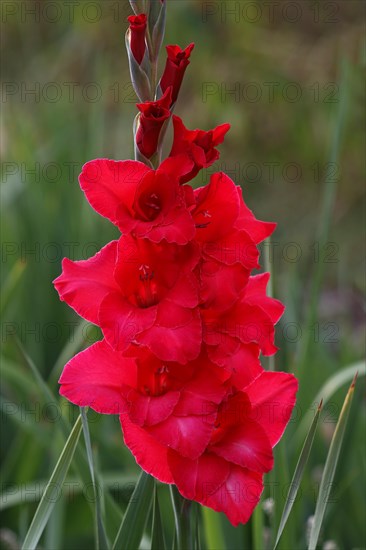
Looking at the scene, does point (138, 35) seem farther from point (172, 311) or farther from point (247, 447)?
point (247, 447)

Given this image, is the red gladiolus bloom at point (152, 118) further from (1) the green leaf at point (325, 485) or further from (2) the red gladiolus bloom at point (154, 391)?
(1) the green leaf at point (325, 485)

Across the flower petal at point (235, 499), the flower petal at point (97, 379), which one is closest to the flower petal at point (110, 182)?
the flower petal at point (97, 379)

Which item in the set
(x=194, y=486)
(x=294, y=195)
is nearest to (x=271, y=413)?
(x=194, y=486)

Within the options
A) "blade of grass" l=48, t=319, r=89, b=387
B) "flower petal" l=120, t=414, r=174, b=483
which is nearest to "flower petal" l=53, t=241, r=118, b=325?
"flower petal" l=120, t=414, r=174, b=483

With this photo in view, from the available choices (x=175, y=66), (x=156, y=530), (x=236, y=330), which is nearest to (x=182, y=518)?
(x=156, y=530)

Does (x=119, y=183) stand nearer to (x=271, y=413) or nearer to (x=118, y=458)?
(x=271, y=413)

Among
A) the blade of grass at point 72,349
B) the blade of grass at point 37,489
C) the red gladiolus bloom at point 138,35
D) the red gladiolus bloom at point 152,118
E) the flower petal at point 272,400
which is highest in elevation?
the red gladiolus bloom at point 138,35
